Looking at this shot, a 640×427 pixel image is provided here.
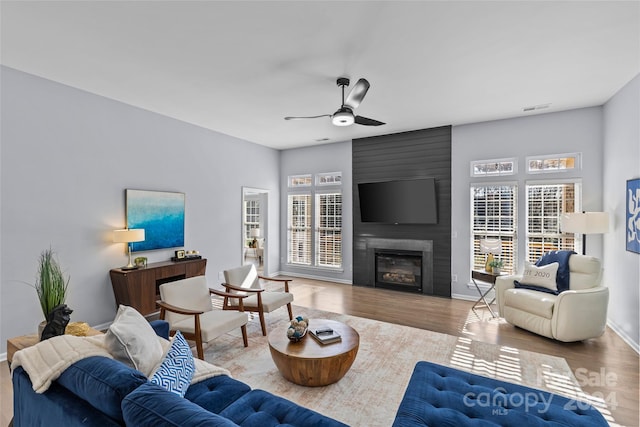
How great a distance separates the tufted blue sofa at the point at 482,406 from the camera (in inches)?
60.2

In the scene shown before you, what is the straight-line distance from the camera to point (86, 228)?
400 centimetres

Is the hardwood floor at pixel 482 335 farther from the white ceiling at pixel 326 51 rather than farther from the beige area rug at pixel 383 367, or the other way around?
the white ceiling at pixel 326 51

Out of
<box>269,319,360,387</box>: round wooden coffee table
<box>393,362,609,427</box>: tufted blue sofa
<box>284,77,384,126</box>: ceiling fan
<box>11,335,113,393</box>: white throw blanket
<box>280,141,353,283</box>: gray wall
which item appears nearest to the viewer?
<box>11,335,113,393</box>: white throw blanket

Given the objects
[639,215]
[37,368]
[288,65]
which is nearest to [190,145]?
[288,65]

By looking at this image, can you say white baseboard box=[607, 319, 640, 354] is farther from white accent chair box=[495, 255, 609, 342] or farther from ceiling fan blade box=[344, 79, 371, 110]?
ceiling fan blade box=[344, 79, 371, 110]

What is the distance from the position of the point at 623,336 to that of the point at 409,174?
3.81 meters

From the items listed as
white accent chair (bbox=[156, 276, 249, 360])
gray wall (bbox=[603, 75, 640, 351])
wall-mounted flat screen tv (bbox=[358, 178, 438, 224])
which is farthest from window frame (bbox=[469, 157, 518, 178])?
white accent chair (bbox=[156, 276, 249, 360])

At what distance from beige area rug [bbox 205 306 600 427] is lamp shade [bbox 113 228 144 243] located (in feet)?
6.04

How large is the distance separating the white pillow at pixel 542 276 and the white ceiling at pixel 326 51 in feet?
7.78

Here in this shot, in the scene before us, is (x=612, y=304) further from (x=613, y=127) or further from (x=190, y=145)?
(x=190, y=145)

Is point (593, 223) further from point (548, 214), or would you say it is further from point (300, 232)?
point (300, 232)

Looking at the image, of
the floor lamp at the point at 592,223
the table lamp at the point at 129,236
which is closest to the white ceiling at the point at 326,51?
the floor lamp at the point at 592,223

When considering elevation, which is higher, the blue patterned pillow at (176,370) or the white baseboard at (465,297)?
the blue patterned pillow at (176,370)

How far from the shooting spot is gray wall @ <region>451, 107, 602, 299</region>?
4562 mm
